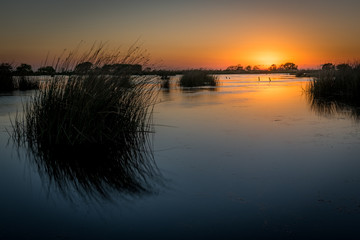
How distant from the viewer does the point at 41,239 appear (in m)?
2.22

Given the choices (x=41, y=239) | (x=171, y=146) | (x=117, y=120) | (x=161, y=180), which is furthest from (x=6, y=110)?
(x=41, y=239)

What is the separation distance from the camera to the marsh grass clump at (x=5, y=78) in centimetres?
1756

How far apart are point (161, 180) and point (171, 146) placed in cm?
161

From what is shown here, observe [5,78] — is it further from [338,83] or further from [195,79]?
[338,83]

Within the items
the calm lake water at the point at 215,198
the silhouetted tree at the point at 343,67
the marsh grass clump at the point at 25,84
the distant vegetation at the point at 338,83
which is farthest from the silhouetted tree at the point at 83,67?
the marsh grass clump at the point at 25,84

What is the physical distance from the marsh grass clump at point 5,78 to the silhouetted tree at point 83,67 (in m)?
14.3

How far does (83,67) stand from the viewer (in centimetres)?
532

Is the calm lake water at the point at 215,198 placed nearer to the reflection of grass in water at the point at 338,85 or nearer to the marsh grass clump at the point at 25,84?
the reflection of grass in water at the point at 338,85

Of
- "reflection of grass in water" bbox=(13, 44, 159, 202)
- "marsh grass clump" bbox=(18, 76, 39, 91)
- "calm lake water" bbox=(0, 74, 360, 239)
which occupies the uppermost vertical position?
"marsh grass clump" bbox=(18, 76, 39, 91)

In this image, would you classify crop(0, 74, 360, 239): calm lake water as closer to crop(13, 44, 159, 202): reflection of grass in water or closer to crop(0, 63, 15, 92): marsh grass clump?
crop(13, 44, 159, 202): reflection of grass in water

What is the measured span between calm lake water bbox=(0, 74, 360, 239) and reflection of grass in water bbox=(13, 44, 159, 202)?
0.24 m

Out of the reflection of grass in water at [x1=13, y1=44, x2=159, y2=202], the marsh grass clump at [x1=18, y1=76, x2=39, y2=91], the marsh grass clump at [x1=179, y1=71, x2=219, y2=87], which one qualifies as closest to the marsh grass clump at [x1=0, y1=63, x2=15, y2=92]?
the marsh grass clump at [x1=18, y1=76, x2=39, y2=91]

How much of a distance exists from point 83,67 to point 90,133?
111cm

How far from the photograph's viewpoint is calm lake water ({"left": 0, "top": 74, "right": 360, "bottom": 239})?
2305 mm
